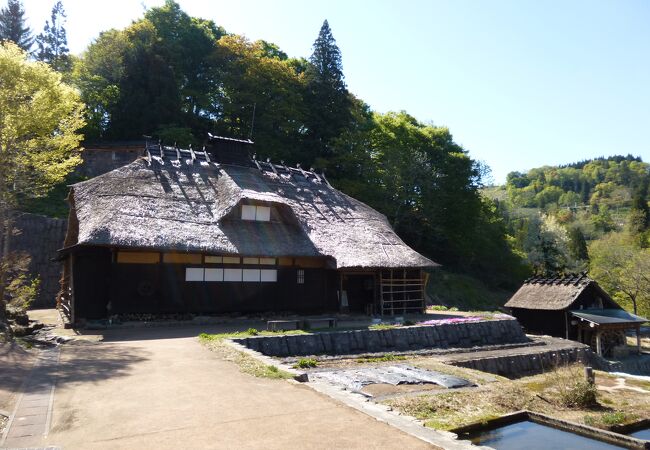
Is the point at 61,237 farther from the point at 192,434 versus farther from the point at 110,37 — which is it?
the point at 192,434

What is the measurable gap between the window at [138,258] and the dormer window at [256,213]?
4.47 m

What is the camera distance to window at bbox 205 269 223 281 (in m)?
18.6

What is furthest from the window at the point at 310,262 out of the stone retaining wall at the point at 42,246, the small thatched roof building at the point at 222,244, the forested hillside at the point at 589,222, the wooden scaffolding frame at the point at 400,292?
the forested hillside at the point at 589,222

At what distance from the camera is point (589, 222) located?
69.4m

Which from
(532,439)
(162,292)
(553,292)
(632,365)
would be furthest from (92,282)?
(632,365)

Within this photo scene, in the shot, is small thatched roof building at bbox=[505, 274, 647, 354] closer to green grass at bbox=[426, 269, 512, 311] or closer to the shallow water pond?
green grass at bbox=[426, 269, 512, 311]

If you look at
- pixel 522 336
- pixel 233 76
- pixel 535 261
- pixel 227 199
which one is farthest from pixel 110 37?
pixel 535 261

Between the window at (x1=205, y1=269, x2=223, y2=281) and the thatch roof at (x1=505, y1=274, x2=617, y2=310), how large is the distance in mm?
17636

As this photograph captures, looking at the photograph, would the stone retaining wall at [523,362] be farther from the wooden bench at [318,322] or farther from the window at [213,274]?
the window at [213,274]

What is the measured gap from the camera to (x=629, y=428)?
8383 mm

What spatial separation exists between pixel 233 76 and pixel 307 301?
24405mm

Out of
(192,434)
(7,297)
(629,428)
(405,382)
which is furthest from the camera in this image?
(7,297)

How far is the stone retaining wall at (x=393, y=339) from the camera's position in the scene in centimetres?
1327

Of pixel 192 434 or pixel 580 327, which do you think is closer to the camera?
pixel 192 434
